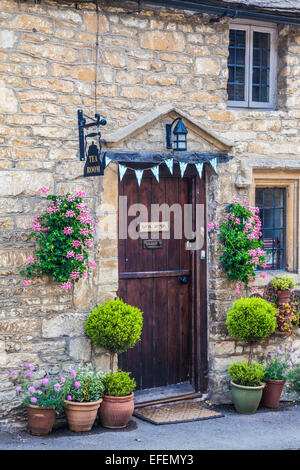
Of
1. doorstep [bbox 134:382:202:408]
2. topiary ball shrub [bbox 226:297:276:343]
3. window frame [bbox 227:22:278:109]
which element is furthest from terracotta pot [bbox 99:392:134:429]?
window frame [bbox 227:22:278:109]

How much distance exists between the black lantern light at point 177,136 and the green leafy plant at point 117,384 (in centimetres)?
251

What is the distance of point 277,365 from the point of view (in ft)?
25.2

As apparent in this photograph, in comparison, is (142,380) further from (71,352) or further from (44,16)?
(44,16)

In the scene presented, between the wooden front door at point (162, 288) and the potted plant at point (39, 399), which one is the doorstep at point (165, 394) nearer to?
the wooden front door at point (162, 288)

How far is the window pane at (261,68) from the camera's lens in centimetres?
798

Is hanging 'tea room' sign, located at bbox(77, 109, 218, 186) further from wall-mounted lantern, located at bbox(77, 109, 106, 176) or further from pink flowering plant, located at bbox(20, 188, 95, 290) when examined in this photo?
pink flowering plant, located at bbox(20, 188, 95, 290)

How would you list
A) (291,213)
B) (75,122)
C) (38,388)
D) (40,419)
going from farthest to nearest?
(291,213) < (75,122) < (38,388) < (40,419)

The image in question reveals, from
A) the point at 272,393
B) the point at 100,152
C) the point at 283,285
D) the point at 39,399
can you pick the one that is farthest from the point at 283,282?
the point at 39,399

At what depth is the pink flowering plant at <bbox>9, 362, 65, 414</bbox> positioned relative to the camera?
621cm

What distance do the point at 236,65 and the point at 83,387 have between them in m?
4.23

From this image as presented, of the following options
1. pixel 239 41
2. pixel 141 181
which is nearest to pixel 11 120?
pixel 141 181

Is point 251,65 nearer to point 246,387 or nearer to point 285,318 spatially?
point 285,318

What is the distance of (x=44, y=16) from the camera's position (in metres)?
6.45

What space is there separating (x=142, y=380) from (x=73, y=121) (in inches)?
119
